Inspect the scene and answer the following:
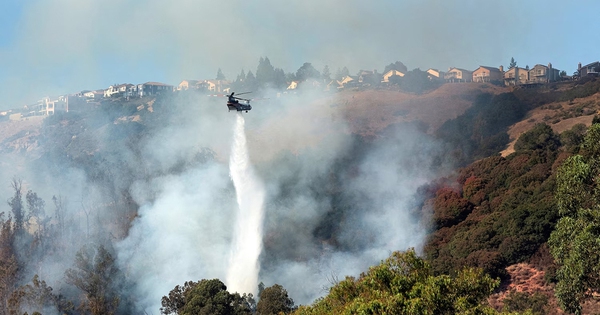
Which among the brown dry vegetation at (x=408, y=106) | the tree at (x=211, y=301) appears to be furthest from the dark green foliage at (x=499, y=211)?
the brown dry vegetation at (x=408, y=106)

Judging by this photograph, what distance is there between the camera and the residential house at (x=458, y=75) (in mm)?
173125

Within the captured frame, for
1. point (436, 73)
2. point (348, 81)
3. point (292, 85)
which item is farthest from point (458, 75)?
point (292, 85)

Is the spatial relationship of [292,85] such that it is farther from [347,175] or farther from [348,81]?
[347,175]

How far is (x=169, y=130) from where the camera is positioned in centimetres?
13512

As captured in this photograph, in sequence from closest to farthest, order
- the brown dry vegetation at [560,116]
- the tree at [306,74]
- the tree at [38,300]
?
1. the tree at [38,300]
2. the brown dry vegetation at [560,116]
3. the tree at [306,74]

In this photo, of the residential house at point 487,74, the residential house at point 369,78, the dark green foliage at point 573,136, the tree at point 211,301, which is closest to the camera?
the tree at point 211,301

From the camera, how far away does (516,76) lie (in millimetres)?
164000

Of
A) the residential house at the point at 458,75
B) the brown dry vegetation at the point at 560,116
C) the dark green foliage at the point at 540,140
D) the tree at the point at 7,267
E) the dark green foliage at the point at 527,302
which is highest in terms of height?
the residential house at the point at 458,75

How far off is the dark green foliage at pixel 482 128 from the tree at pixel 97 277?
54.8 metres

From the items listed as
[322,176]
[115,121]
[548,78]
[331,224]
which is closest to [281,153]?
[322,176]

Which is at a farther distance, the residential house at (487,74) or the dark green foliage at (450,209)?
the residential house at (487,74)

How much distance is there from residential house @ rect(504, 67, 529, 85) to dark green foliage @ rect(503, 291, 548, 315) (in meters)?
116

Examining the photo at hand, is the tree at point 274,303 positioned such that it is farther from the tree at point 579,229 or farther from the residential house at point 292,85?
the residential house at point 292,85

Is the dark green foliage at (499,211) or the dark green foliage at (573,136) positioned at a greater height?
the dark green foliage at (573,136)
